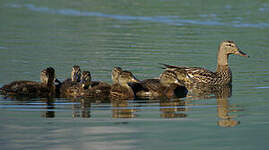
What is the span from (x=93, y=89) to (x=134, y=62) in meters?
3.65

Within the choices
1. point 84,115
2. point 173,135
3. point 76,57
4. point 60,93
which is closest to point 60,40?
point 76,57

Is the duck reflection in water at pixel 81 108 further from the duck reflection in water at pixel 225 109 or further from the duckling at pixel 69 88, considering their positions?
the duck reflection in water at pixel 225 109

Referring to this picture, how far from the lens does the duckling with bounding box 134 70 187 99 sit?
11305mm

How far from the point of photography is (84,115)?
940 centimetres

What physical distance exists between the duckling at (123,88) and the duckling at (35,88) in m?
1.08

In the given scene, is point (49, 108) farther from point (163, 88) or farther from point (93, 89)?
point (163, 88)

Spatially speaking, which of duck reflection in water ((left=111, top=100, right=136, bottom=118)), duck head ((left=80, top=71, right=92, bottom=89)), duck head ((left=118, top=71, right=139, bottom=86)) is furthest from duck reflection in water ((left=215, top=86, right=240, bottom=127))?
duck head ((left=80, top=71, right=92, bottom=89))

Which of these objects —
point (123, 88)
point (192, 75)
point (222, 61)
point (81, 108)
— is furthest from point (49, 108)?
point (222, 61)

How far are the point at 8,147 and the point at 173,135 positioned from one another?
2063mm

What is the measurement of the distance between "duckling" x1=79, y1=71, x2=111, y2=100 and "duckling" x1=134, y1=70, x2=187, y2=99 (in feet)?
1.95

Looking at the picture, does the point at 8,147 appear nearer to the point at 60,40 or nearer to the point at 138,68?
the point at 138,68

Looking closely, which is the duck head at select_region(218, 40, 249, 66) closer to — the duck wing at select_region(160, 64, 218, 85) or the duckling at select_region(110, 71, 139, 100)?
the duck wing at select_region(160, 64, 218, 85)

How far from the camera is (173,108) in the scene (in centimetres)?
1012

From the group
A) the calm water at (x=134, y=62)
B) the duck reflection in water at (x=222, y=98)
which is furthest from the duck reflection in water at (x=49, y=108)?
the duck reflection in water at (x=222, y=98)
